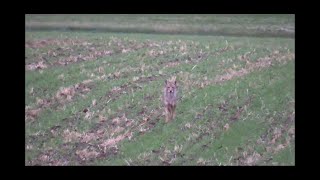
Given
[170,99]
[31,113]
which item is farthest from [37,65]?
[170,99]

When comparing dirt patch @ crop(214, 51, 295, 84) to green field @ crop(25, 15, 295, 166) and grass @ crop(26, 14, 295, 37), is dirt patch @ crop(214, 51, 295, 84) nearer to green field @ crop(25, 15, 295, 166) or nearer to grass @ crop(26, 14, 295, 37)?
green field @ crop(25, 15, 295, 166)

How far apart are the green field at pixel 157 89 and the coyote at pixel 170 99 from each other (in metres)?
0.18

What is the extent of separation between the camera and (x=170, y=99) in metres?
10.8

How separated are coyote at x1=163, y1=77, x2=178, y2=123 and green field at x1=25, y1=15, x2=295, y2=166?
181mm

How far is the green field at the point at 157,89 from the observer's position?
10.4 m

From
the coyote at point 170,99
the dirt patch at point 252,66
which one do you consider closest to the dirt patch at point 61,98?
the coyote at point 170,99

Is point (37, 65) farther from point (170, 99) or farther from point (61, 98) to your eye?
point (170, 99)

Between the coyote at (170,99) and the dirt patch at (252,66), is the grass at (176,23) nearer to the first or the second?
the dirt patch at (252,66)

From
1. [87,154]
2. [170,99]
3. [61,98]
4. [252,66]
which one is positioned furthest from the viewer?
[252,66]

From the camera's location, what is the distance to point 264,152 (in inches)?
402

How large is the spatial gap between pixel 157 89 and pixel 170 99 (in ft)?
1.80

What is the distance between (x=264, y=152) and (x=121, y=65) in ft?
13.0

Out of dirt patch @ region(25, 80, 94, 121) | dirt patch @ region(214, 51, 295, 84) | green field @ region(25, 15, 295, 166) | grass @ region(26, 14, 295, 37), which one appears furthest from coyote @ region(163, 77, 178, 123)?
dirt patch @ region(25, 80, 94, 121)

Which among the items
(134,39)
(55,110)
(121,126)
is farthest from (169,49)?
(55,110)
